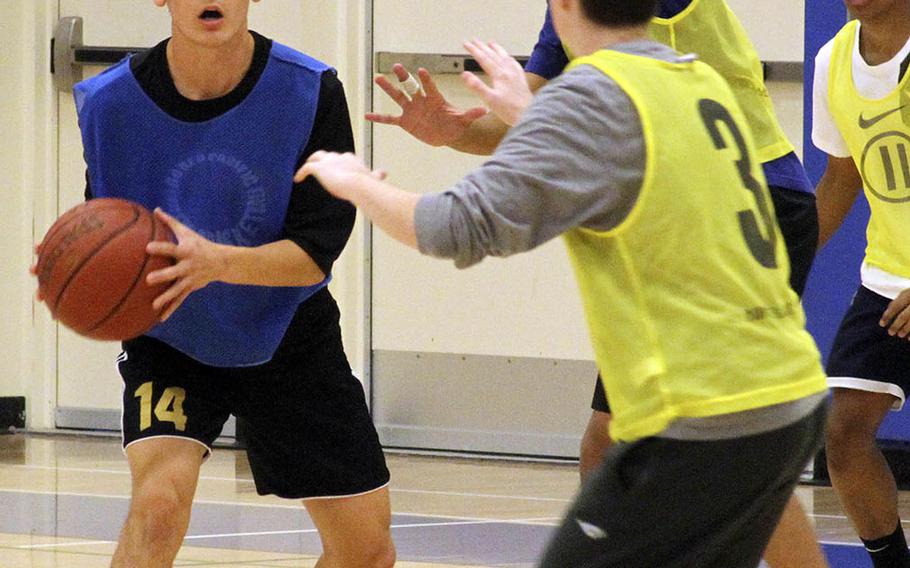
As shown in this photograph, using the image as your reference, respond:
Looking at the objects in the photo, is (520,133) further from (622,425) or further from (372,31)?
(372,31)

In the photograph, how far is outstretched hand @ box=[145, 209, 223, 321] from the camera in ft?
10.1

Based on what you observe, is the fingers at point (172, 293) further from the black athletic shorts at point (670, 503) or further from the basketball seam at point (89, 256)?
the black athletic shorts at point (670, 503)

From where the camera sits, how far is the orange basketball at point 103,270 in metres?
3.14

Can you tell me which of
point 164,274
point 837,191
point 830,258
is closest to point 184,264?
point 164,274

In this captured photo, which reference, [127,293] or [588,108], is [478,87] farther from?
[127,293]

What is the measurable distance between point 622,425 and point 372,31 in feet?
18.2

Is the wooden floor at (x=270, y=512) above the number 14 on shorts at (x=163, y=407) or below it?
below

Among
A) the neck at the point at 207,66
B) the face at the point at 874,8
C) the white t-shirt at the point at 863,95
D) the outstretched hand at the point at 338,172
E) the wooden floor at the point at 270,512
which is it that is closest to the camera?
the outstretched hand at the point at 338,172

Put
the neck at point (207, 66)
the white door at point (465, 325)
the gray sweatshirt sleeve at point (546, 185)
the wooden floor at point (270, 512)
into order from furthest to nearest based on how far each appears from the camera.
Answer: the white door at point (465, 325)
the wooden floor at point (270, 512)
the neck at point (207, 66)
the gray sweatshirt sleeve at point (546, 185)

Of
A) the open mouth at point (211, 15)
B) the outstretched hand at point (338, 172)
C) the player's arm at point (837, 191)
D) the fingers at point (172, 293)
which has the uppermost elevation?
the open mouth at point (211, 15)

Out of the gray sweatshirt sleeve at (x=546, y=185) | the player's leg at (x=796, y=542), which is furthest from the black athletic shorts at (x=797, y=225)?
the gray sweatshirt sleeve at (x=546, y=185)

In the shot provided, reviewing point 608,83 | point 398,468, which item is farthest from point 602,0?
point 398,468

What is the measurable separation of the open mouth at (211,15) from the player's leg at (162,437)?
0.71 m

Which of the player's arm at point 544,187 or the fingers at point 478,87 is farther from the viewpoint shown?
the fingers at point 478,87
